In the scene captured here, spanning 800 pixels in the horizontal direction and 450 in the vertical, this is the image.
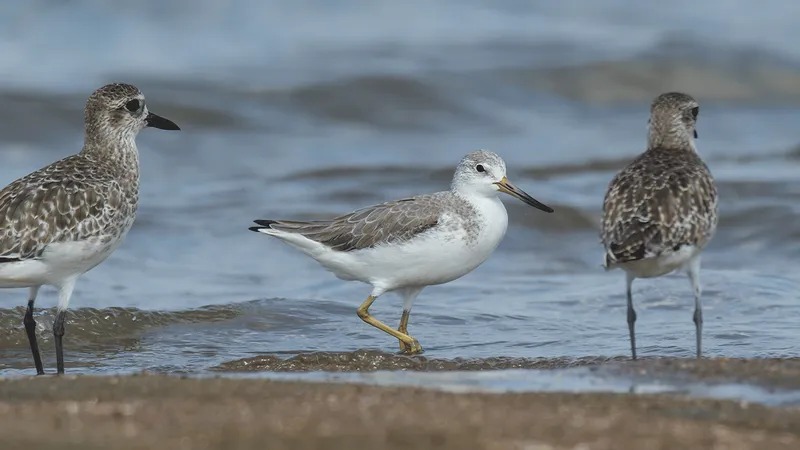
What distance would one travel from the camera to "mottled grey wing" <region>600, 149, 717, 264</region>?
836cm

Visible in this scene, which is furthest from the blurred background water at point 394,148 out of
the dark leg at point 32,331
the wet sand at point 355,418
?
the wet sand at point 355,418

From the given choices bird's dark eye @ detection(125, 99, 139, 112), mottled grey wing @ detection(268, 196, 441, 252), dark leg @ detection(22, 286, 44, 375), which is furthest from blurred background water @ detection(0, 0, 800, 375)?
bird's dark eye @ detection(125, 99, 139, 112)

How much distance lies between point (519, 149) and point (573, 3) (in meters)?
8.87

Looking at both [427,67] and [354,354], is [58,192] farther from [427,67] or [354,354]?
[427,67]

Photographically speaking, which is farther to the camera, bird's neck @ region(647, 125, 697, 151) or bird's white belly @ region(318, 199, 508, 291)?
bird's white belly @ region(318, 199, 508, 291)

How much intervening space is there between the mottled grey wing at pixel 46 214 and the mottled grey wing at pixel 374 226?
6.06 feet

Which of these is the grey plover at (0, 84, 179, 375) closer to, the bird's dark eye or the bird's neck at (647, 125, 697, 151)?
the bird's dark eye

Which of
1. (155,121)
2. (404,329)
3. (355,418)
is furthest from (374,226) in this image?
(355,418)

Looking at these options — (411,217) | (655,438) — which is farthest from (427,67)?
(655,438)

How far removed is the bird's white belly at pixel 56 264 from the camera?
8.74 meters

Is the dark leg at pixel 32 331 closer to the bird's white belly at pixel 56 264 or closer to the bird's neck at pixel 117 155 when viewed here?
the bird's white belly at pixel 56 264

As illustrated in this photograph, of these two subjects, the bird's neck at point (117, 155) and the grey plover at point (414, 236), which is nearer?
the bird's neck at point (117, 155)

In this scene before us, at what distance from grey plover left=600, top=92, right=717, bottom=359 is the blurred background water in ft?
5.31

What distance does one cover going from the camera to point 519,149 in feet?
62.7
